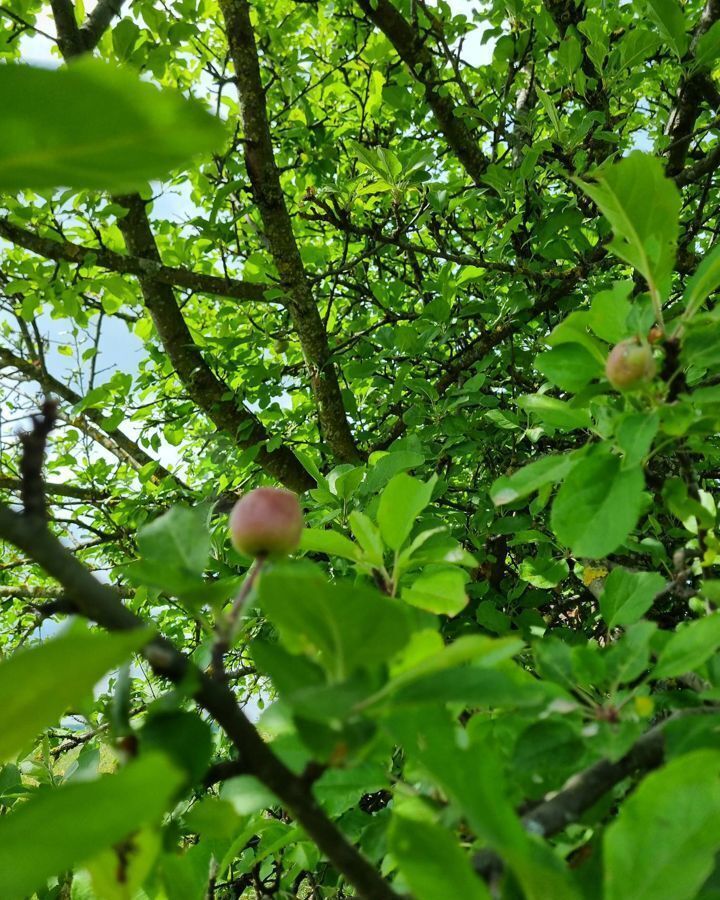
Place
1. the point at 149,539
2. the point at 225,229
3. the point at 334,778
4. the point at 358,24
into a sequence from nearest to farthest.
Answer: the point at 149,539, the point at 334,778, the point at 225,229, the point at 358,24

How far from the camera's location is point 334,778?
59 centimetres

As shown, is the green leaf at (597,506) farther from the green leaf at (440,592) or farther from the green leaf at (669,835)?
the green leaf at (669,835)

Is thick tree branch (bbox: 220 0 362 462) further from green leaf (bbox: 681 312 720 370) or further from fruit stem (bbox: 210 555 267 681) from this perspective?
fruit stem (bbox: 210 555 267 681)

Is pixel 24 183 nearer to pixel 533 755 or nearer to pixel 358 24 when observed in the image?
pixel 533 755

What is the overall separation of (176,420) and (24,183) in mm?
2726

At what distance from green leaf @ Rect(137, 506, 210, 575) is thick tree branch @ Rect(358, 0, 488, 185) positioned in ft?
6.95

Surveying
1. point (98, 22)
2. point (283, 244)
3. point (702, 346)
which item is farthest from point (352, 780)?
point (98, 22)

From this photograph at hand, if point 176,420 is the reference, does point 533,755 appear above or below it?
below

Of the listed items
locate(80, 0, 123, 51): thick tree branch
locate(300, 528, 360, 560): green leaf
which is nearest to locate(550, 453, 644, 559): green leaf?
locate(300, 528, 360, 560): green leaf

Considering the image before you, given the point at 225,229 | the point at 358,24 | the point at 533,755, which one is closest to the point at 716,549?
the point at 533,755

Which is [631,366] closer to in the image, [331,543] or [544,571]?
[331,543]

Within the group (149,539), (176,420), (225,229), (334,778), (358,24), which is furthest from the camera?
(358,24)

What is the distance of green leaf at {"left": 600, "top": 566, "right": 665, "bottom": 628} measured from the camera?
26.9 inches

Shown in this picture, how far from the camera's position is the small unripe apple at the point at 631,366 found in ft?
2.10
